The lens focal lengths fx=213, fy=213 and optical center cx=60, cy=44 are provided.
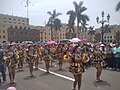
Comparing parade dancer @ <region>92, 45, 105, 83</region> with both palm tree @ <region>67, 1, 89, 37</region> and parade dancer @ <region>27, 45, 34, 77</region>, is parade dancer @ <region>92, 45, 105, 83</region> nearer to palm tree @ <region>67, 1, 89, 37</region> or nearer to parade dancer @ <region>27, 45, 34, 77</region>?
parade dancer @ <region>27, 45, 34, 77</region>

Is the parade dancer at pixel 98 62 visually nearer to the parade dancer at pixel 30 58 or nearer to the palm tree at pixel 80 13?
the parade dancer at pixel 30 58

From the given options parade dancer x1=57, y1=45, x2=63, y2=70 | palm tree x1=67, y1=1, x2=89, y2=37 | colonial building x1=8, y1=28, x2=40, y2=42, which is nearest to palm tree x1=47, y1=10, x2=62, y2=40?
palm tree x1=67, y1=1, x2=89, y2=37

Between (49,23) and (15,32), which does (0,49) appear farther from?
(15,32)

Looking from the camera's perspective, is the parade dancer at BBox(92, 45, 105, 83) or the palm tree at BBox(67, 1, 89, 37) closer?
the parade dancer at BBox(92, 45, 105, 83)

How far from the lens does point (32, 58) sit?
40.2 ft

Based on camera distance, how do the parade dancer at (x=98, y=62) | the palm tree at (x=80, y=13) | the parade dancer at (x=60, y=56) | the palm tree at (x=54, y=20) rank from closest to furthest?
the parade dancer at (x=98, y=62) → the parade dancer at (x=60, y=56) → the palm tree at (x=80, y=13) → the palm tree at (x=54, y=20)

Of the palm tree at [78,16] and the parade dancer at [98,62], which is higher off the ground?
the palm tree at [78,16]

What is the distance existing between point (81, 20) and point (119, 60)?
1244 inches

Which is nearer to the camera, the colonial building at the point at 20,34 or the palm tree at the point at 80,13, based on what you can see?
the palm tree at the point at 80,13

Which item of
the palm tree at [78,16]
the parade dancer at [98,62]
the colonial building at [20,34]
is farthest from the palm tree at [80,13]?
the colonial building at [20,34]

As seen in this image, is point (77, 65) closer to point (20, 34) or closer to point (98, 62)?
point (98, 62)

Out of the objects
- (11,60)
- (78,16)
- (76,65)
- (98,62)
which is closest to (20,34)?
(78,16)

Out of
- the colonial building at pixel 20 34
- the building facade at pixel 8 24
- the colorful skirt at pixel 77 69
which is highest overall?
the building facade at pixel 8 24

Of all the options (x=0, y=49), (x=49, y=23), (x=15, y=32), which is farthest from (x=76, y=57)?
(x=15, y=32)
